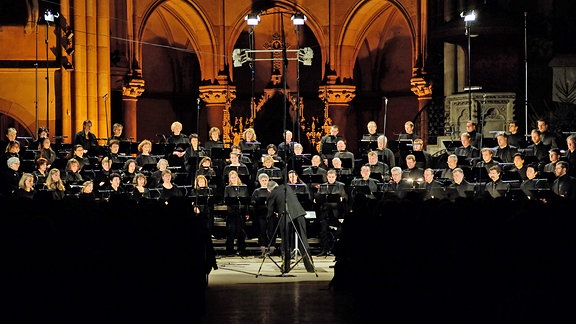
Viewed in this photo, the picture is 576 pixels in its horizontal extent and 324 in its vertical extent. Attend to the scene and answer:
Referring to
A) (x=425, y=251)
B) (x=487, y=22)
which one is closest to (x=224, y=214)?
(x=487, y=22)

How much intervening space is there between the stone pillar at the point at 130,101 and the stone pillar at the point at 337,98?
17.5 ft

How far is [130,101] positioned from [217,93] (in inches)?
130

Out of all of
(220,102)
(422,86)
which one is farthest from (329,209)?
(220,102)

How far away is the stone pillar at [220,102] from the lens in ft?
95.5

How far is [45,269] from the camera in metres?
6.16

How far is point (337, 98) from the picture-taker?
29266mm

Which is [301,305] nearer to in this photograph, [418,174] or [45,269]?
[45,269]

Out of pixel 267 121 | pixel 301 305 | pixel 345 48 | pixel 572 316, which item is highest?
pixel 345 48

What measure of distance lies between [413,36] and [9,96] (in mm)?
10255

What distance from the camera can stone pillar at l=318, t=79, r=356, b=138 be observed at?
2919 centimetres

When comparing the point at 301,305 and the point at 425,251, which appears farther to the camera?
the point at 301,305

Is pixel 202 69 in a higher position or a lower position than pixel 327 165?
higher

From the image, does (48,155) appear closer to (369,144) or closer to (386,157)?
(369,144)

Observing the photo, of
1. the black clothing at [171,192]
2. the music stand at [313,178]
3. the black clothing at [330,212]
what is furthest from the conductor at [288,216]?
the black clothing at [171,192]
